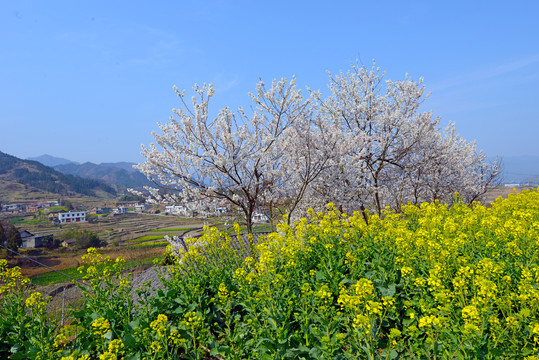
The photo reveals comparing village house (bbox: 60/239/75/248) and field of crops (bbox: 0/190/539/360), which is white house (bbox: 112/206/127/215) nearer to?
village house (bbox: 60/239/75/248)

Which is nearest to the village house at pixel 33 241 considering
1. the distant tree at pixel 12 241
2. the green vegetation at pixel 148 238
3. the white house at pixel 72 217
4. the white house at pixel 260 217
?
the distant tree at pixel 12 241

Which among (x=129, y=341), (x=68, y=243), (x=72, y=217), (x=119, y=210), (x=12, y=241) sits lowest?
(x=68, y=243)

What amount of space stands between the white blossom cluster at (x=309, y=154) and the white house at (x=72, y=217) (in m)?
138

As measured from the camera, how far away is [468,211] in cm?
934

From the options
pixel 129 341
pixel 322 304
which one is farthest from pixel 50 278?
pixel 322 304

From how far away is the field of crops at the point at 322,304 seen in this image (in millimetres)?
3928

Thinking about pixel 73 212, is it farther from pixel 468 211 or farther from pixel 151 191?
pixel 468 211

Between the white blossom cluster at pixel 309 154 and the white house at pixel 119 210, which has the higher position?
the white blossom cluster at pixel 309 154

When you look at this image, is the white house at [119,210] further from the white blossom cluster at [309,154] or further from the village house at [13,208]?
the white blossom cluster at [309,154]

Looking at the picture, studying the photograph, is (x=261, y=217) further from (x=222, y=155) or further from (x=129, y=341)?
(x=129, y=341)

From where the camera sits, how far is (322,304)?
16.3 ft

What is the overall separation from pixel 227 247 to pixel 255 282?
1762 mm

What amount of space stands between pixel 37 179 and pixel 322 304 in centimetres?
21534

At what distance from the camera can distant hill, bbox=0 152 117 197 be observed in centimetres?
17212
